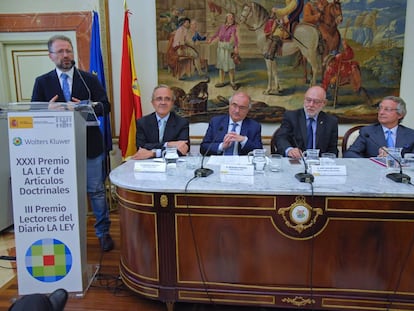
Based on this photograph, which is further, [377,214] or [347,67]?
[347,67]

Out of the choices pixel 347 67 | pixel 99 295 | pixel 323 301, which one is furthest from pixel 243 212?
pixel 347 67

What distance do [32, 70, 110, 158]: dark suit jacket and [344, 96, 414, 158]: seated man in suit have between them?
6.44ft

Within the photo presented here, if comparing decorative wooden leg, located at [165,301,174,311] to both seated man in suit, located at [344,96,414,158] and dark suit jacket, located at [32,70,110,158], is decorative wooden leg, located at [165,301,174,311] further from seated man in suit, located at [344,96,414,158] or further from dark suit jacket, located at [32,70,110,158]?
seated man in suit, located at [344,96,414,158]

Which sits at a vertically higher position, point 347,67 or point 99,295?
point 347,67

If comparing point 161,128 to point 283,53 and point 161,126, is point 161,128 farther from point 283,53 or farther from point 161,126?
point 283,53

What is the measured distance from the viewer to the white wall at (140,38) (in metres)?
3.65

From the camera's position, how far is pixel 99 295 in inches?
83.7

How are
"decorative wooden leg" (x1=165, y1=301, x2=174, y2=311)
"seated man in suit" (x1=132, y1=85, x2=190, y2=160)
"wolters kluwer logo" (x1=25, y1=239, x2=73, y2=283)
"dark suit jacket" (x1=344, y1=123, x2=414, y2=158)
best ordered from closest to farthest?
"decorative wooden leg" (x1=165, y1=301, x2=174, y2=311) < "wolters kluwer logo" (x1=25, y1=239, x2=73, y2=283) < "dark suit jacket" (x1=344, y1=123, x2=414, y2=158) < "seated man in suit" (x1=132, y1=85, x2=190, y2=160)

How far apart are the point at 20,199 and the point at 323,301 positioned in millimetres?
1790

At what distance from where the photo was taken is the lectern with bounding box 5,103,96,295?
75.2 inches

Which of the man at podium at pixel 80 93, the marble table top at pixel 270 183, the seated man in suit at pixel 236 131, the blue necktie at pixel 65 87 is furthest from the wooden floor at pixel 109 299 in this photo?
the blue necktie at pixel 65 87

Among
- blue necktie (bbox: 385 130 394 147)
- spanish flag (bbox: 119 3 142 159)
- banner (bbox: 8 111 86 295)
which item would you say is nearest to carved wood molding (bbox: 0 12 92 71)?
spanish flag (bbox: 119 3 142 159)

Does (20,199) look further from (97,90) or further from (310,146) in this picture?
(310,146)

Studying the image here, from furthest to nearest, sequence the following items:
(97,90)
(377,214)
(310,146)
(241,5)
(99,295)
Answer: (241,5), (310,146), (97,90), (99,295), (377,214)
